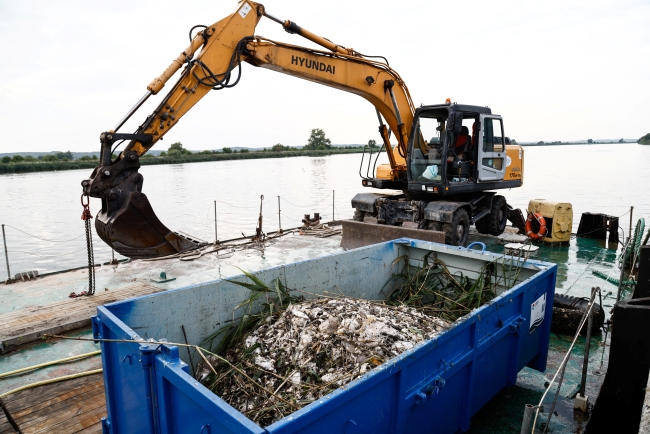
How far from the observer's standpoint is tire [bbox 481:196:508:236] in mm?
11445

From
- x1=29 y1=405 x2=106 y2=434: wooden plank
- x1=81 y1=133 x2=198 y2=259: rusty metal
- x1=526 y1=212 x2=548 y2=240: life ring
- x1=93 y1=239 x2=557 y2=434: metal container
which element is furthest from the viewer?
x1=526 y1=212 x2=548 y2=240: life ring

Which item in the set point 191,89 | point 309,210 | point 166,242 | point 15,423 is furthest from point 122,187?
point 309,210

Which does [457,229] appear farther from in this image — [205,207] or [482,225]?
[205,207]

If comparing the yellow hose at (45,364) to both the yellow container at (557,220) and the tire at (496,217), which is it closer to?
the tire at (496,217)

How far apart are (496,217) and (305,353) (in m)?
9.41

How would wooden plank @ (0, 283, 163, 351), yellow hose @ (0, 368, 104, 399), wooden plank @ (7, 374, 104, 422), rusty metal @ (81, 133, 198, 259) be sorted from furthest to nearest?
rusty metal @ (81, 133, 198, 259)
wooden plank @ (0, 283, 163, 351)
yellow hose @ (0, 368, 104, 399)
wooden plank @ (7, 374, 104, 422)

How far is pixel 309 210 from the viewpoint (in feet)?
72.3

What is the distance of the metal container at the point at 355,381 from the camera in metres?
2.31

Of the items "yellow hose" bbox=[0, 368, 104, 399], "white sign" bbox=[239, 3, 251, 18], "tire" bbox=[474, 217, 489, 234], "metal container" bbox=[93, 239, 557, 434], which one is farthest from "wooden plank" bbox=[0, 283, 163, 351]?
"tire" bbox=[474, 217, 489, 234]

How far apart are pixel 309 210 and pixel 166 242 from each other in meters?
14.9

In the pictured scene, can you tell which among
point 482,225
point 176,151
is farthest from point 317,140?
point 482,225

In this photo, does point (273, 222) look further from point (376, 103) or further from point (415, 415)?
point (415, 415)

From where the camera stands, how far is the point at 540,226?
37.0ft

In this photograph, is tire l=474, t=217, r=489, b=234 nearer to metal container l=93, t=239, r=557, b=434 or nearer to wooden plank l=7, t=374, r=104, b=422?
metal container l=93, t=239, r=557, b=434
